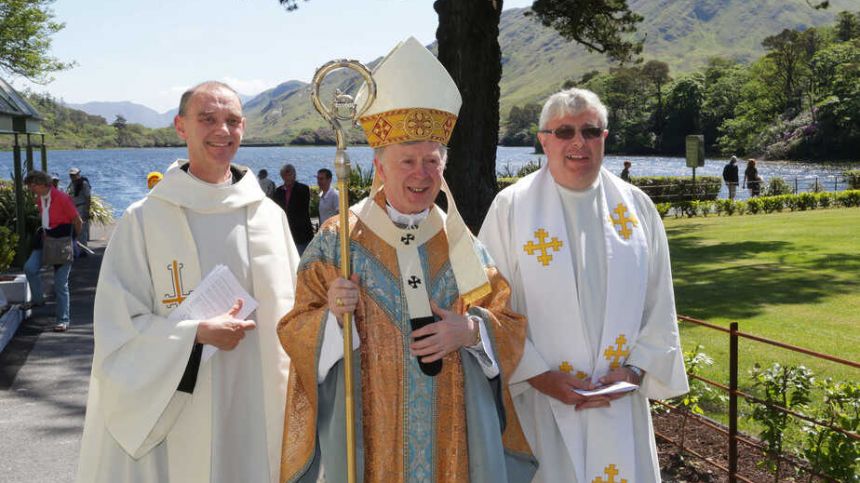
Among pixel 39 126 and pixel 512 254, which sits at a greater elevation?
pixel 39 126

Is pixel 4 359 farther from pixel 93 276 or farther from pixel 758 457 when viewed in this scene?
pixel 758 457

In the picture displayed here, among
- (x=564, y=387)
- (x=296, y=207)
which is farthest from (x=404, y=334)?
(x=296, y=207)

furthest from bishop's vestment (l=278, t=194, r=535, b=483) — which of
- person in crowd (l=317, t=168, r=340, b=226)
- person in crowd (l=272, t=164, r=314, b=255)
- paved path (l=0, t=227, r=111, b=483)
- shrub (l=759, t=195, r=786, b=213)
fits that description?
shrub (l=759, t=195, r=786, b=213)

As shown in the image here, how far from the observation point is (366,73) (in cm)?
277

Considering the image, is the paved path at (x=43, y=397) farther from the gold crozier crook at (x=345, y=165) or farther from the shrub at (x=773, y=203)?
the shrub at (x=773, y=203)

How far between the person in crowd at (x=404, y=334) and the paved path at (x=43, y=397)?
335 cm

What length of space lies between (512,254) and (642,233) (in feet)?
1.83

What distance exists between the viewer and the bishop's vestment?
2.87m

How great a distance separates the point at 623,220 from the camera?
11.5ft

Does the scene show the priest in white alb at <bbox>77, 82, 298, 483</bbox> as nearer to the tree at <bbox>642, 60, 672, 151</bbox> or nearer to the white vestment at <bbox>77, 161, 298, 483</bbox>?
the white vestment at <bbox>77, 161, 298, 483</bbox>

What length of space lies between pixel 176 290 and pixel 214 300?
17cm

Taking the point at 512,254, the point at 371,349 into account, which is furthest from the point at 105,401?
the point at 512,254

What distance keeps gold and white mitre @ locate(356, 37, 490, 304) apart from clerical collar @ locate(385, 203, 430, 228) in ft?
0.09

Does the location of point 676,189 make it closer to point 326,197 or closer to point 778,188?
point 778,188
